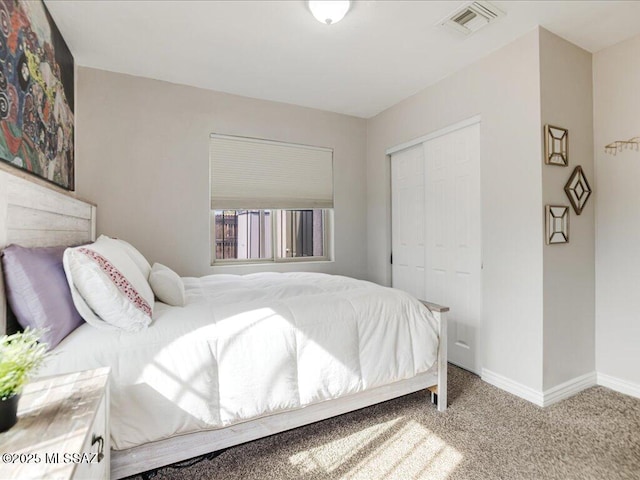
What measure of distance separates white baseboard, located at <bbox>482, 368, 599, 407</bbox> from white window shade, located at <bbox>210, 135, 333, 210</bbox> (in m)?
2.30

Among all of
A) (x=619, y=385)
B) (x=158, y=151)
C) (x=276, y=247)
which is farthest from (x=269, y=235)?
(x=619, y=385)

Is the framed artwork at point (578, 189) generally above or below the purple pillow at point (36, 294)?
above

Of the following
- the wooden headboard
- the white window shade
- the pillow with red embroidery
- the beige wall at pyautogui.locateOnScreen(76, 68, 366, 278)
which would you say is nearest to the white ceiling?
the beige wall at pyautogui.locateOnScreen(76, 68, 366, 278)

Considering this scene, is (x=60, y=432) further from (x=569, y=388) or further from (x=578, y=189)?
(x=578, y=189)

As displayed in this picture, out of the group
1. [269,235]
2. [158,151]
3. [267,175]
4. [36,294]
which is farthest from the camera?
[269,235]

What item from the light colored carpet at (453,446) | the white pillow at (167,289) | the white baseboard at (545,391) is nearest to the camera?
the light colored carpet at (453,446)

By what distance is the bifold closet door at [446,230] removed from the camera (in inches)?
106

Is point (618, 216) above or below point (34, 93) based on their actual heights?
below

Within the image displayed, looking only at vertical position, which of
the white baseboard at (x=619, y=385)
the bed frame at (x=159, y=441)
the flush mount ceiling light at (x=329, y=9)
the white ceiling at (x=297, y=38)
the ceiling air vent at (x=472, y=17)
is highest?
the white ceiling at (x=297, y=38)

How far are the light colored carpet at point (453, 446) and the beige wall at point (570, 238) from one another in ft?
1.16

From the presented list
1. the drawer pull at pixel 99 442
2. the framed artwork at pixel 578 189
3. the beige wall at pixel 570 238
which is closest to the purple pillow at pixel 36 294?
the drawer pull at pixel 99 442

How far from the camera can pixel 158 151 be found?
2.92m

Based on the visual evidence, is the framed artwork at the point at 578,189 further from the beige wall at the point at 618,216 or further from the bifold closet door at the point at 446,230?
the bifold closet door at the point at 446,230

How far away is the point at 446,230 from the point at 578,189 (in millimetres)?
983
